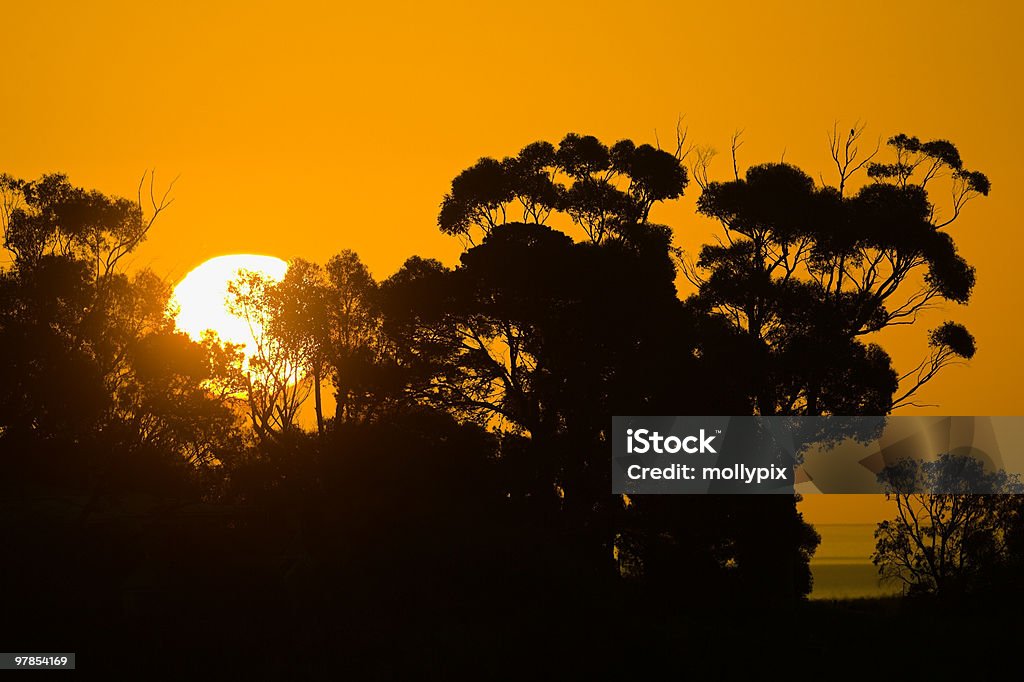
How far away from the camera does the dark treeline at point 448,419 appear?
164 feet

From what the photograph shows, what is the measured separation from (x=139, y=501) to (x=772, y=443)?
27.6 m

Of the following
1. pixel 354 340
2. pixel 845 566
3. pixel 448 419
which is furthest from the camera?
pixel 845 566

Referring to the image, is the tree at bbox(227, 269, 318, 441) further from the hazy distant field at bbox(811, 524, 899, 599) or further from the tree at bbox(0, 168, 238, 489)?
the hazy distant field at bbox(811, 524, 899, 599)

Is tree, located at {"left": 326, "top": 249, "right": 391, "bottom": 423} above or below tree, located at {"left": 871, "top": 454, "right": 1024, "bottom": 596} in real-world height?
above

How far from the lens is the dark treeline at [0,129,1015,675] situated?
164 feet

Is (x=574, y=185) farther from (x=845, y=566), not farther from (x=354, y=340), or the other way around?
(x=845, y=566)

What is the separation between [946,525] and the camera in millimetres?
67562

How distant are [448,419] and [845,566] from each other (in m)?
88.8

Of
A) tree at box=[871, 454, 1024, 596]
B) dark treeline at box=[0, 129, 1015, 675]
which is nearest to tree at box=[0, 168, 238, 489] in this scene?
dark treeline at box=[0, 129, 1015, 675]

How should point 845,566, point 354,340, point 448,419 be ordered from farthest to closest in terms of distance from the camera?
point 845,566, point 354,340, point 448,419

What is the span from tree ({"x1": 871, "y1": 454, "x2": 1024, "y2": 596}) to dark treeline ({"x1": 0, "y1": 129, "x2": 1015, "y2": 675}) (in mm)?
6206

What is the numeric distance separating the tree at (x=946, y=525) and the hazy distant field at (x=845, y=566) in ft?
10.7

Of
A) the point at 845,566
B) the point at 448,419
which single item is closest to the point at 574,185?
the point at 448,419

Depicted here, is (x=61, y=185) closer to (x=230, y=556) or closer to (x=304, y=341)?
(x=304, y=341)
